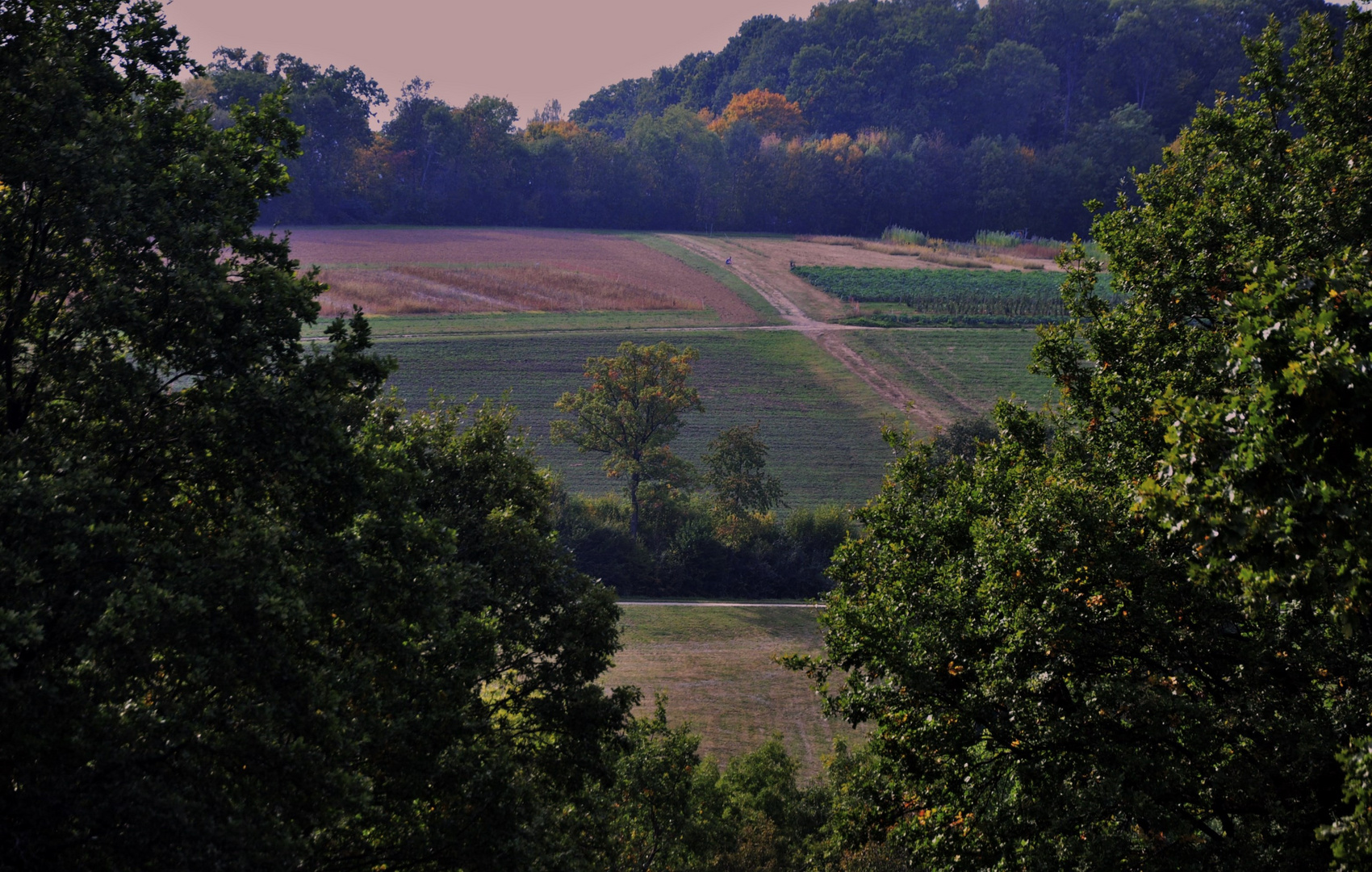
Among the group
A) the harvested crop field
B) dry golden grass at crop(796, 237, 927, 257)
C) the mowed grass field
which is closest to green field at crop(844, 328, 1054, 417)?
the harvested crop field

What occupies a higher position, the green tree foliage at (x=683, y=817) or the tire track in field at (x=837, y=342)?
the tire track in field at (x=837, y=342)

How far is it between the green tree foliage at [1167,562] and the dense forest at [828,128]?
7924 cm

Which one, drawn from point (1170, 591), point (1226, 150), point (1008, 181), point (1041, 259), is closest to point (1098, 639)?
point (1170, 591)

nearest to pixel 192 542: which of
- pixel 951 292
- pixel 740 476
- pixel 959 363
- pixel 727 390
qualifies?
pixel 740 476

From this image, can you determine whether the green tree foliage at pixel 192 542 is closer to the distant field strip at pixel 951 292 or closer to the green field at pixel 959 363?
the green field at pixel 959 363

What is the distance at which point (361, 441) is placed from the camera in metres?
15.5

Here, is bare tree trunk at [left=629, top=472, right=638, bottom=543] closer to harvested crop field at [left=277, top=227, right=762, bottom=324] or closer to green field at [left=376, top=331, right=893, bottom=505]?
green field at [left=376, top=331, right=893, bottom=505]

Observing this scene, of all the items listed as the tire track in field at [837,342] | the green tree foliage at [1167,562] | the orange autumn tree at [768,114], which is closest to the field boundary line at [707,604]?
the tire track in field at [837,342]

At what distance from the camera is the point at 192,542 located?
42.2 feet

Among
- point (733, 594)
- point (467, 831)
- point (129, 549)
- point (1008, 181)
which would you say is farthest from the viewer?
point (1008, 181)

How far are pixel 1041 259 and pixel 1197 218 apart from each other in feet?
355

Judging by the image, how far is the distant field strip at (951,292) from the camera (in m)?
91.6

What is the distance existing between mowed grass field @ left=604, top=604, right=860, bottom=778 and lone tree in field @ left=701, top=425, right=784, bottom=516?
7.22m

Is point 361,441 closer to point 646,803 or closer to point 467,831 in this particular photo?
A: point 467,831
